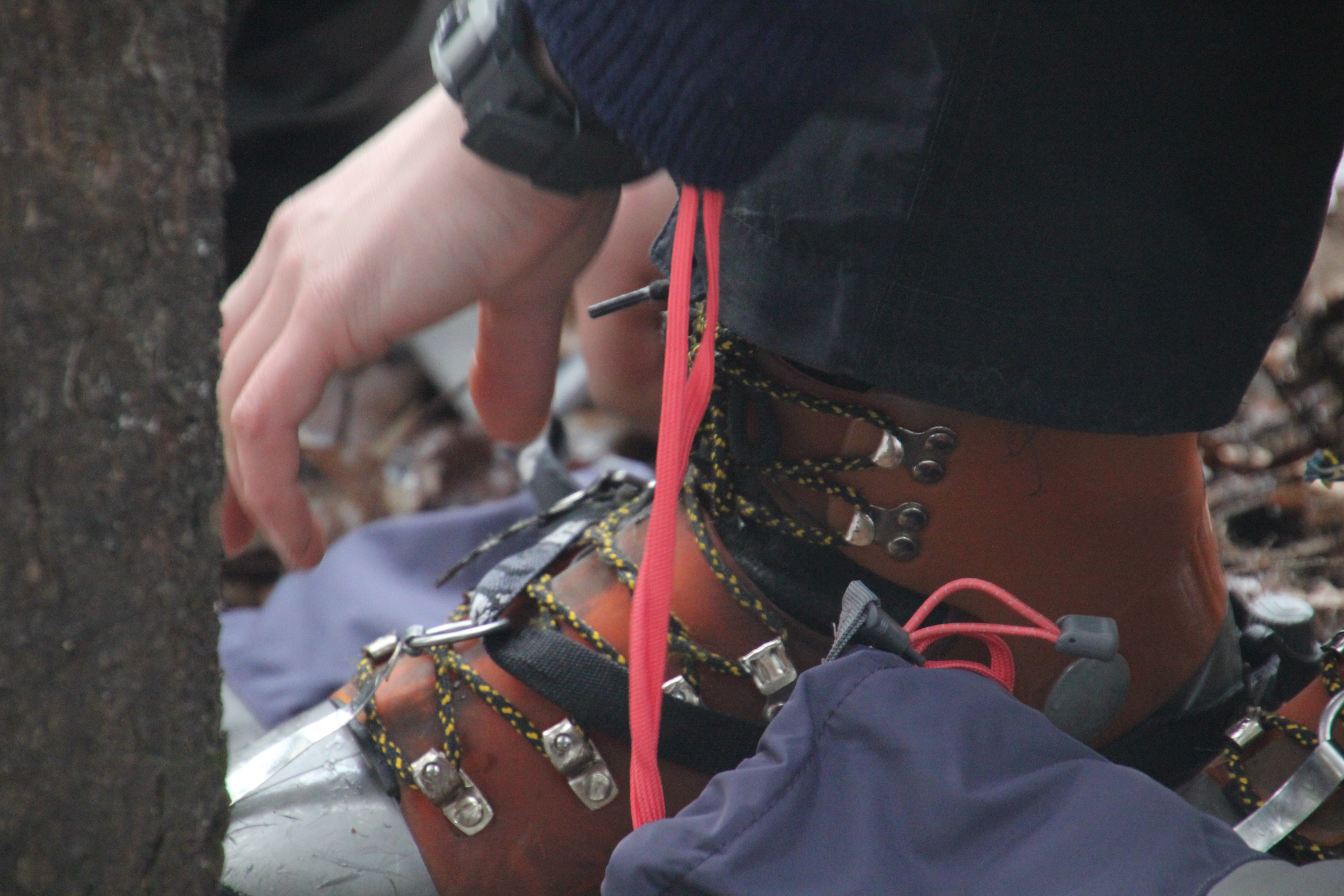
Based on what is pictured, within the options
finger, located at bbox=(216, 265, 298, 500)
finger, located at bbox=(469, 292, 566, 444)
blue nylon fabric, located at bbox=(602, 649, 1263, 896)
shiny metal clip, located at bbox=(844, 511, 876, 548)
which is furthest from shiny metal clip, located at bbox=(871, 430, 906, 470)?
finger, located at bbox=(216, 265, 298, 500)

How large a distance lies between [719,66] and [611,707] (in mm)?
375

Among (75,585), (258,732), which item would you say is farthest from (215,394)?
(258,732)

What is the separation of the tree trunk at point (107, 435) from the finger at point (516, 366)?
0.33 m

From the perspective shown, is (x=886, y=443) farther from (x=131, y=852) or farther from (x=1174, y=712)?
(x=131, y=852)

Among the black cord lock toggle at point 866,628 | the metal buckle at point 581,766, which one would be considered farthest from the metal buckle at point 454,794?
the black cord lock toggle at point 866,628

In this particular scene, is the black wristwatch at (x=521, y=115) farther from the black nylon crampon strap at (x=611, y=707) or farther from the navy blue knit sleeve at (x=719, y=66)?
the black nylon crampon strap at (x=611, y=707)

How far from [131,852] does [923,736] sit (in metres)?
0.34

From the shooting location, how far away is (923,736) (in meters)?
0.49

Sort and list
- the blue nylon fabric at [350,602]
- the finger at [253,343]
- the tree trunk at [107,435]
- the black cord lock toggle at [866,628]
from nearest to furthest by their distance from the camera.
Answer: the tree trunk at [107,435] < the black cord lock toggle at [866,628] < the finger at [253,343] < the blue nylon fabric at [350,602]

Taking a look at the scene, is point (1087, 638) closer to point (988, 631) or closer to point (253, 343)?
point (988, 631)

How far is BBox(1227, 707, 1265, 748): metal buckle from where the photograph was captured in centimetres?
70

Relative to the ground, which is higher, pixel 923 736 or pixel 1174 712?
pixel 923 736

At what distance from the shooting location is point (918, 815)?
1.54 feet

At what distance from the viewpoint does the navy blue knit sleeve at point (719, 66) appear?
50 cm
